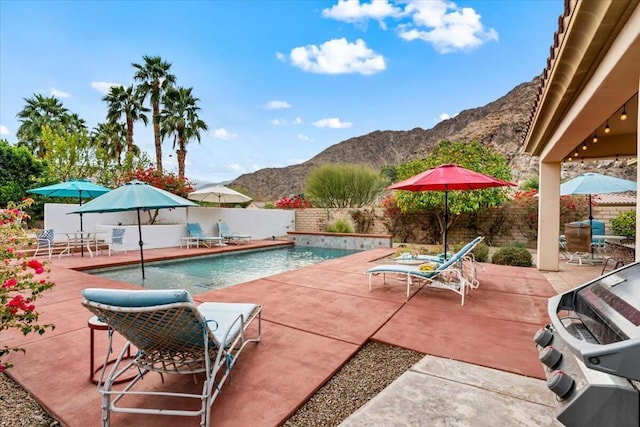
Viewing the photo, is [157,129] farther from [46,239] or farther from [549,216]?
[549,216]

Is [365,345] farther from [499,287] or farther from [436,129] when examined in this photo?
[436,129]

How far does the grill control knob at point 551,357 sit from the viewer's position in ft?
4.31

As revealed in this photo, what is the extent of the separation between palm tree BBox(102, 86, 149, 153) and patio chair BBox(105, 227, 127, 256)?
1146cm

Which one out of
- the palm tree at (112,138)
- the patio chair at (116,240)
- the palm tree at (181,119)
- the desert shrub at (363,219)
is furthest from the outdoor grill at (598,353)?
the palm tree at (112,138)

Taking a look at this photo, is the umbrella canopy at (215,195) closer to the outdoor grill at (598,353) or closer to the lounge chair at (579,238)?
the lounge chair at (579,238)

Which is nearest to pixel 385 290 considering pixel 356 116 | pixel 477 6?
pixel 477 6

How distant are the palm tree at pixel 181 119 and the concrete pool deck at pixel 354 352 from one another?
15.4 m

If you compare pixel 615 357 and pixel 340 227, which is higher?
pixel 615 357

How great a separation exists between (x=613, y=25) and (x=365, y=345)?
3.49 meters

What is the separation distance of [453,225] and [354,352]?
1152 cm

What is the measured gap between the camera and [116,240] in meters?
9.66

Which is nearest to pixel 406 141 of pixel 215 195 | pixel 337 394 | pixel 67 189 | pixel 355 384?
pixel 215 195

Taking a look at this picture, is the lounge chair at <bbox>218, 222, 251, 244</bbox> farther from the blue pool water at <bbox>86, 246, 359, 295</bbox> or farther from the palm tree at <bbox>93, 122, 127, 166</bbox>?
the palm tree at <bbox>93, 122, 127, 166</bbox>

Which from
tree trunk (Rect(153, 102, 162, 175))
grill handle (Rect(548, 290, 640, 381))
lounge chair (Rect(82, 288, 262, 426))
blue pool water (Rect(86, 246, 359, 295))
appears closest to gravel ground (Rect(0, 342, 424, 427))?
lounge chair (Rect(82, 288, 262, 426))
